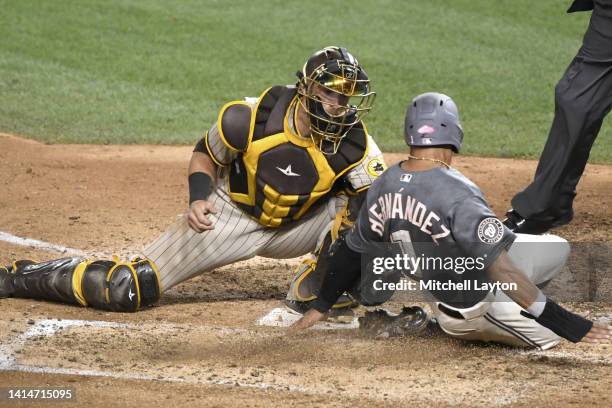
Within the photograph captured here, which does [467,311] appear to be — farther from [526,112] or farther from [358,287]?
[526,112]

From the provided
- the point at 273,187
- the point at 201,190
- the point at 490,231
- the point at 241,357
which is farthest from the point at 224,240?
the point at 490,231

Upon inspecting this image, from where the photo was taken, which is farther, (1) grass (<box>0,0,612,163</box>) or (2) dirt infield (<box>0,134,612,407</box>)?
(1) grass (<box>0,0,612,163</box>)

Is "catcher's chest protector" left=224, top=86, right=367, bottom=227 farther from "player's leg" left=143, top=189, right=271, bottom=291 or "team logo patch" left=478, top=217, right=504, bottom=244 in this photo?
"team logo patch" left=478, top=217, right=504, bottom=244

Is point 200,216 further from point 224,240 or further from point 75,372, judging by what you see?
point 75,372

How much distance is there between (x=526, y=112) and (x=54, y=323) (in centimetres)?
648

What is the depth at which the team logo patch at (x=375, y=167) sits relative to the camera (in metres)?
5.42

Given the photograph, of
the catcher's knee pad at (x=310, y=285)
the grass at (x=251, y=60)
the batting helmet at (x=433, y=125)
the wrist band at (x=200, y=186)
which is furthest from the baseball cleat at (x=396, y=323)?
the grass at (x=251, y=60)

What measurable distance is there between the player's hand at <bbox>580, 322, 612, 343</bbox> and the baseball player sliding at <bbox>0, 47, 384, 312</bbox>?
1321 mm

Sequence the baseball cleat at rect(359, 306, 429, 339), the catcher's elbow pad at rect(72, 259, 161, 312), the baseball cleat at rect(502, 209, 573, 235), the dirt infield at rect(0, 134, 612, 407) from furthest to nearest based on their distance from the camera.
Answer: the baseball cleat at rect(502, 209, 573, 235) < the catcher's elbow pad at rect(72, 259, 161, 312) < the baseball cleat at rect(359, 306, 429, 339) < the dirt infield at rect(0, 134, 612, 407)

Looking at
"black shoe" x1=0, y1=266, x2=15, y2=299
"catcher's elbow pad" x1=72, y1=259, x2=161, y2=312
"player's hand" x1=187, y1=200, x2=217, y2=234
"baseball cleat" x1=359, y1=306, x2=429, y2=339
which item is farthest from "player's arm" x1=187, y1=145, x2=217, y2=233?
"black shoe" x1=0, y1=266, x2=15, y2=299

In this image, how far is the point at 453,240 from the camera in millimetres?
4637

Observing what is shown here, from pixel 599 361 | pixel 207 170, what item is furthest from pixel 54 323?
pixel 599 361

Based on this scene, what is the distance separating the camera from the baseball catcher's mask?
17.3 ft

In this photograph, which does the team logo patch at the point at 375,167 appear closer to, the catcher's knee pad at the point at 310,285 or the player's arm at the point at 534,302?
the catcher's knee pad at the point at 310,285
